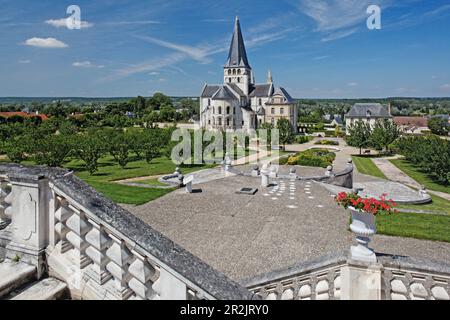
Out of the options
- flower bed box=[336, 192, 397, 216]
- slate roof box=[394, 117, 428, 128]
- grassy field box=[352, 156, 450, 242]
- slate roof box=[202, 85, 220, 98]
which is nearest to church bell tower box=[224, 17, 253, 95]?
slate roof box=[202, 85, 220, 98]

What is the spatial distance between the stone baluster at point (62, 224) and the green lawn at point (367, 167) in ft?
90.9

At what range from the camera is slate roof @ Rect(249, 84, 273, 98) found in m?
66.3

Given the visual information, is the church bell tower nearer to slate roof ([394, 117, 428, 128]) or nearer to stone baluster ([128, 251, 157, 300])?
slate roof ([394, 117, 428, 128])

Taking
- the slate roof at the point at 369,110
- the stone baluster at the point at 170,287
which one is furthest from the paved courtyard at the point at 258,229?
the slate roof at the point at 369,110

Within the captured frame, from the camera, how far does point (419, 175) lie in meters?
29.4

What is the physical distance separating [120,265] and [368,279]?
3.60 meters

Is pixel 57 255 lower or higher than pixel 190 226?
higher

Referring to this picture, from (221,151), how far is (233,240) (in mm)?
26585

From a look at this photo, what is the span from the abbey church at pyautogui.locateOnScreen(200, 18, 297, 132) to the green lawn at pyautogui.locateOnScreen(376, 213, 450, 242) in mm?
48581

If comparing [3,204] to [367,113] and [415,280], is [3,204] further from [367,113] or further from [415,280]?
[367,113]

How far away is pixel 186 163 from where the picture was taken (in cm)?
2961
